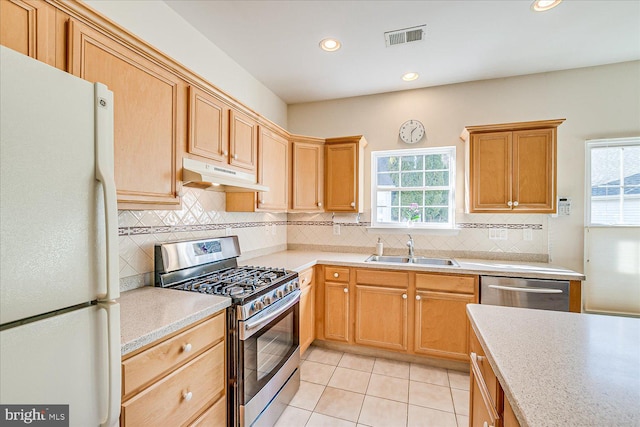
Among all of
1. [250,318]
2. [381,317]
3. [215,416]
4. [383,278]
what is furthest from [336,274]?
[215,416]

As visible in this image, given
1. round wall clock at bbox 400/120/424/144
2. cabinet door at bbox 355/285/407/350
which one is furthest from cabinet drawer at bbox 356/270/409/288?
round wall clock at bbox 400/120/424/144

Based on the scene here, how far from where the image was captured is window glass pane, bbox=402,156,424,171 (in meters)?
3.27

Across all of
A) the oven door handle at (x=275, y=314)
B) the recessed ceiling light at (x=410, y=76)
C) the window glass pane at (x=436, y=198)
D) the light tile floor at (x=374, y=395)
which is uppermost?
the recessed ceiling light at (x=410, y=76)

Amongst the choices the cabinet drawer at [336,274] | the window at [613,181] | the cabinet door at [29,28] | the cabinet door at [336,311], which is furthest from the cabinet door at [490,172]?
the cabinet door at [29,28]

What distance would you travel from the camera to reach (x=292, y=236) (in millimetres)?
3625

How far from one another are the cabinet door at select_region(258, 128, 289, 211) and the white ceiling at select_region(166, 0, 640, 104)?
0.74 meters

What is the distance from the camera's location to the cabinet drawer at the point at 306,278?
252 cm

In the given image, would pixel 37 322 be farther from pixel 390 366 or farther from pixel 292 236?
pixel 292 236

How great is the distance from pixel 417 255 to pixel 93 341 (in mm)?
2907

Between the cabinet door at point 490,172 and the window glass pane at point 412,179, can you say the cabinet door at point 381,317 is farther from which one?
the window glass pane at point 412,179

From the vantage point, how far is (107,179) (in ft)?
2.73

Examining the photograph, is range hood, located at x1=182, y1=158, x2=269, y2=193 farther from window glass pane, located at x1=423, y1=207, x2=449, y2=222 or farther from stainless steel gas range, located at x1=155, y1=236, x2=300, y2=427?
window glass pane, located at x1=423, y1=207, x2=449, y2=222

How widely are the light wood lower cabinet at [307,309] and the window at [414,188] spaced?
1.13m

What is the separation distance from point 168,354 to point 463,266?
238cm
